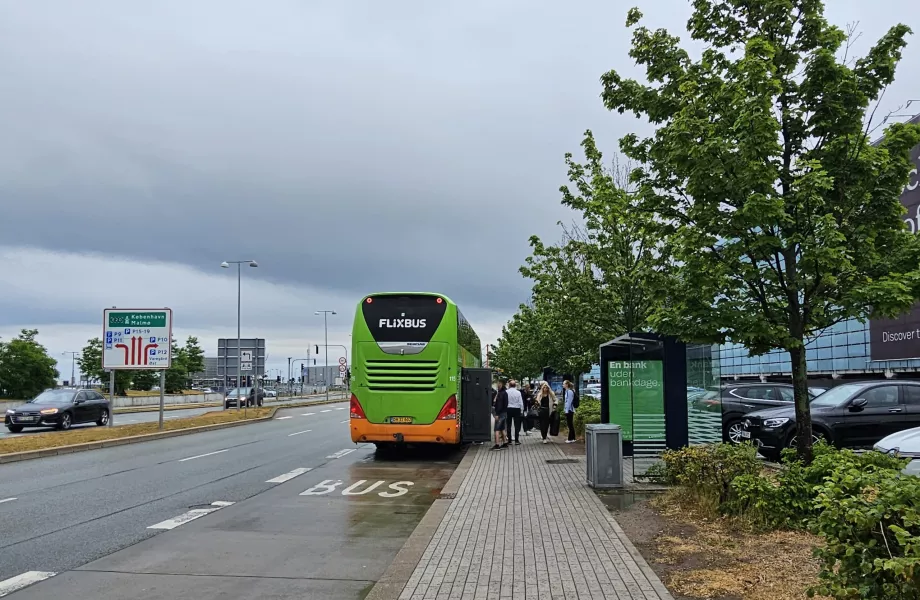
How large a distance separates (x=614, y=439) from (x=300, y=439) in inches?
567

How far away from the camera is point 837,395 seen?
14141 millimetres

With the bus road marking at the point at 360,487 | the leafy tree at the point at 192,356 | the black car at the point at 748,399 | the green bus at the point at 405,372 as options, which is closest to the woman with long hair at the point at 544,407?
the green bus at the point at 405,372

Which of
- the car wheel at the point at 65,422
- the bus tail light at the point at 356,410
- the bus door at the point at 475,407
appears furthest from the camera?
the car wheel at the point at 65,422

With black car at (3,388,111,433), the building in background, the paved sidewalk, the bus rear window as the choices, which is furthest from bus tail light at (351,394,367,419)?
the building in background

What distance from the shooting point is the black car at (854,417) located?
1354cm

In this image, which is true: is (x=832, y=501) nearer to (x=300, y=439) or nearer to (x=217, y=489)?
(x=217, y=489)

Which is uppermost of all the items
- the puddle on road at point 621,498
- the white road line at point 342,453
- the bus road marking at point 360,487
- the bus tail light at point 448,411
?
the bus tail light at point 448,411

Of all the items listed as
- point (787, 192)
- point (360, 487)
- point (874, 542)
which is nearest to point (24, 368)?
point (360, 487)

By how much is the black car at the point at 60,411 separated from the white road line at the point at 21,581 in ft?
74.0

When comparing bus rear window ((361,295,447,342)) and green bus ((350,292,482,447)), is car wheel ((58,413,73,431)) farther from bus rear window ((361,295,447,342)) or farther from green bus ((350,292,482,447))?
bus rear window ((361,295,447,342))

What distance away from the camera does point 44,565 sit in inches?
271

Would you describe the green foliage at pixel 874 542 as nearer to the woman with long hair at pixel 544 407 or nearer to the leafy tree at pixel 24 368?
the woman with long hair at pixel 544 407

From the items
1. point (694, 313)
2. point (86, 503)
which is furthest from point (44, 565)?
point (694, 313)

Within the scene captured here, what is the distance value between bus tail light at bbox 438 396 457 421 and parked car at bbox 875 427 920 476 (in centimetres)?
896
